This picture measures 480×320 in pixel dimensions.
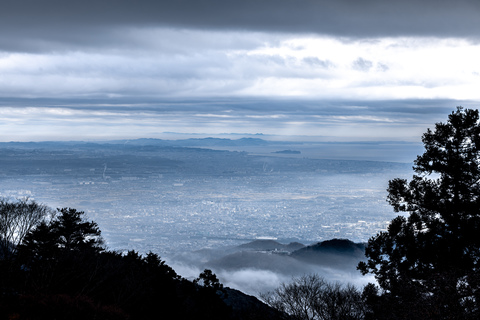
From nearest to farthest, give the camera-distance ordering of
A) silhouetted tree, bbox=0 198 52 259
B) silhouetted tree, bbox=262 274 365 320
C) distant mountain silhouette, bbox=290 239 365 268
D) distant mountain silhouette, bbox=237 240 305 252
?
silhouetted tree, bbox=262 274 365 320 < silhouetted tree, bbox=0 198 52 259 < distant mountain silhouette, bbox=290 239 365 268 < distant mountain silhouette, bbox=237 240 305 252

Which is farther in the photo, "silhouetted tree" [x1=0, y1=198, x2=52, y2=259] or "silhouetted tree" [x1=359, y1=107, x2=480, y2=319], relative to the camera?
"silhouetted tree" [x1=0, y1=198, x2=52, y2=259]

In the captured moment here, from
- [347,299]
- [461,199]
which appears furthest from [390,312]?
[461,199]

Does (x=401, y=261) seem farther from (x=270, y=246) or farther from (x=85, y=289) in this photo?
(x=270, y=246)

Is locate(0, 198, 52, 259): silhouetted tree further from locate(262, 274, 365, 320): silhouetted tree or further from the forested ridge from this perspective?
locate(262, 274, 365, 320): silhouetted tree

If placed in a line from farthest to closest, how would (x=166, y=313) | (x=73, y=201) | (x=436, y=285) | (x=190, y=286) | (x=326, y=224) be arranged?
(x=73, y=201)
(x=326, y=224)
(x=190, y=286)
(x=166, y=313)
(x=436, y=285)

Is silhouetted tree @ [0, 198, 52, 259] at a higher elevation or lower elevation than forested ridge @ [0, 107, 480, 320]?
higher

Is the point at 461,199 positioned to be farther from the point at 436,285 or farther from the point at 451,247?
the point at 436,285

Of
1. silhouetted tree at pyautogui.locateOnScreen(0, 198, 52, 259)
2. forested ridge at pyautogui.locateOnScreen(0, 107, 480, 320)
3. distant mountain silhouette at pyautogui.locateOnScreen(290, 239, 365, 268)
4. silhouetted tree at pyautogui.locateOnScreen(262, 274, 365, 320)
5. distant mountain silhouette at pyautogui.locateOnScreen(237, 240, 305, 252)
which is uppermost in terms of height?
distant mountain silhouette at pyautogui.locateOnScreen(237, 240, 305, 252)

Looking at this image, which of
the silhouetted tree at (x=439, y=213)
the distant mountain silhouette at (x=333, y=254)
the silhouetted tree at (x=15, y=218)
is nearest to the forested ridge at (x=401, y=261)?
the silhouetted tree at (x=439, y=213)

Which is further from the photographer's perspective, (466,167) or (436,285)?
(466,167)

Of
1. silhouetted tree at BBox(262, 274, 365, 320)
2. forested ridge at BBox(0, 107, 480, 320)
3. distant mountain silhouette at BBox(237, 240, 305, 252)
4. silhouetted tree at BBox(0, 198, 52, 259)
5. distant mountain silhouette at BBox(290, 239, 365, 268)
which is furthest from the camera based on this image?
distant mountain silhouette at BBox(237, 240, 305, 252)

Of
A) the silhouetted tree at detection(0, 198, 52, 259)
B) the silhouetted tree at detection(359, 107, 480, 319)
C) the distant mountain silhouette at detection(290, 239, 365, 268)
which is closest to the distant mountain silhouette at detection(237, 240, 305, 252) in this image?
the distant mountain silhouette at detection(290, 239, 365, 268)
